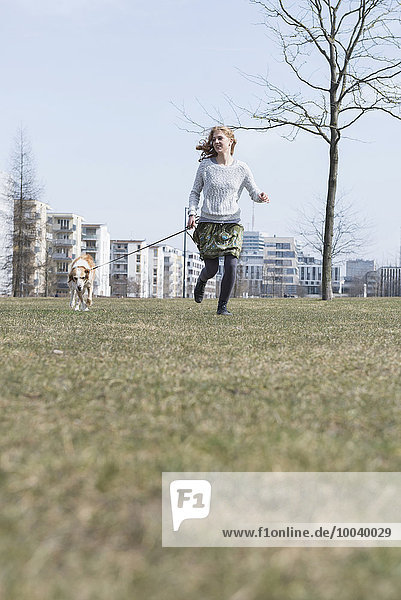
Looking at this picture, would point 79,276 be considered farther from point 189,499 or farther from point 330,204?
point 330,204

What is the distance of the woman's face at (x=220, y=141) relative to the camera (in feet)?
23.6

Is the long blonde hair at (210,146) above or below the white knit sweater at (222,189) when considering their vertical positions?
above

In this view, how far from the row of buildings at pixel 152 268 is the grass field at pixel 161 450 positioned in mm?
44169

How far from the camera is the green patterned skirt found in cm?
718

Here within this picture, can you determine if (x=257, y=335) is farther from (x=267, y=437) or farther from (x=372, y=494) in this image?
(x=372, y=494)

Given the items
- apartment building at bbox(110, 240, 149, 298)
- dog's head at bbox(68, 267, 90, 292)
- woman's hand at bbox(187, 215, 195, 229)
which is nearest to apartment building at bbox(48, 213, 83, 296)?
apartment building at bbox(110, 240, 149, 298)

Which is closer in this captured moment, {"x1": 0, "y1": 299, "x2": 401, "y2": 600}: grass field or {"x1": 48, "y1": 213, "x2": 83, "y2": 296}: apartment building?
{"x1": 0, "y1": 299, "x2": 401, "y2": 600}: grass field

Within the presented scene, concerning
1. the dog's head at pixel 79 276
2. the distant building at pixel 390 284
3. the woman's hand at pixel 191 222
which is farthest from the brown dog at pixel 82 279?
the distant building at pixel 390 284

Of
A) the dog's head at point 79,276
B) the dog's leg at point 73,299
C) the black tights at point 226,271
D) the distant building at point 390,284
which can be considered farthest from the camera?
the distant building at point 390,284

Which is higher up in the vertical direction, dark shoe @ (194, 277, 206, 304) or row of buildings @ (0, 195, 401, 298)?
row of buildings @ (0, 195, 401, 298)

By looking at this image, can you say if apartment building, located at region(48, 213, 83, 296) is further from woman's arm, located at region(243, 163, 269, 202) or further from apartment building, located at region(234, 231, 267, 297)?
woman's arm, located at region(243, 163, 269, 202)

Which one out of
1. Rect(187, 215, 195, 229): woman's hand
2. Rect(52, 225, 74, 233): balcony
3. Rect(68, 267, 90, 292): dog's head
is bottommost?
Rect(68, 267, 90, 292): dog's head

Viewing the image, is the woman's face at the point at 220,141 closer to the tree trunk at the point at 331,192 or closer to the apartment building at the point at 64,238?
the tree trunk at the point at 331,192

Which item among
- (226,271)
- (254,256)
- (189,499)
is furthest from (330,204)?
(254,256)
